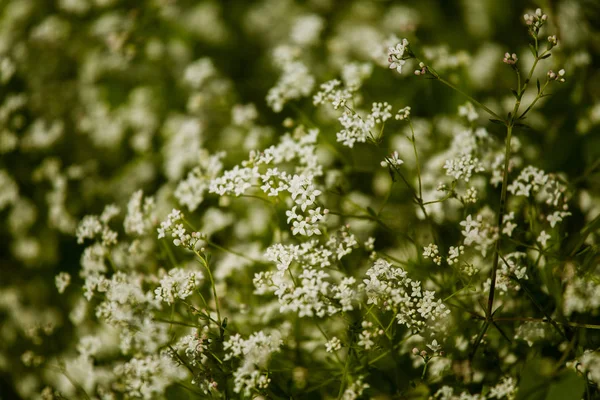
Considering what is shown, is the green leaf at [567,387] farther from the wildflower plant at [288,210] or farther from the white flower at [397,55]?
the white flower at [397,55]

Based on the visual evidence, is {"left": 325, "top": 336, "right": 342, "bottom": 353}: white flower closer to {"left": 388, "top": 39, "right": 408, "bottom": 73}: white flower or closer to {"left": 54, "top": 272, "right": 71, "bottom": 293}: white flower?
{"left": 388, "top": 39, "right": 408, "bottom": 73}: white flower

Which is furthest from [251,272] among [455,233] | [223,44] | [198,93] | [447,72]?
[223,44]

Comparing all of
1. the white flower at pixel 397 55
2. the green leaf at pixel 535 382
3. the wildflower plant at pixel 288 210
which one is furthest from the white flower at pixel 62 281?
the green leaf at pixel 535 382

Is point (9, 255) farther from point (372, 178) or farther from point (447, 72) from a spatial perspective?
point (447, 72)

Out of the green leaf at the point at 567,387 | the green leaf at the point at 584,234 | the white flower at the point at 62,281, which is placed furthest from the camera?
the white flower at the point at 62,281

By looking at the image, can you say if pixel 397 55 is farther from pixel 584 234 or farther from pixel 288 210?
pixel 584 234

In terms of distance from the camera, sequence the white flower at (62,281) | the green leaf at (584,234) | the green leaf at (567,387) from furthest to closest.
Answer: the white flower at (62,281) < the green leaf at (584,234) < the green leaf at (567,387)

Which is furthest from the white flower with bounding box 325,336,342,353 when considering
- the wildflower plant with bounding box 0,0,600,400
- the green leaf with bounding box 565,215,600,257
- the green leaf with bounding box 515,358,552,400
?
Result: the green leaf with bounding box 565,215,600,257

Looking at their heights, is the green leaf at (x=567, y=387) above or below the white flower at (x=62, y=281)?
below
